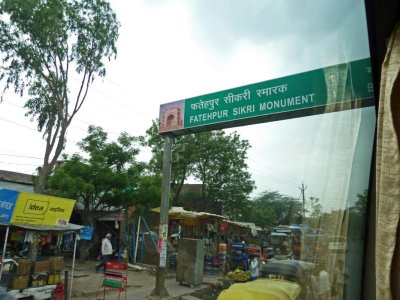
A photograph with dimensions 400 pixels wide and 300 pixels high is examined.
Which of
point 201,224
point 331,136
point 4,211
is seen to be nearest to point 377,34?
point 331,136

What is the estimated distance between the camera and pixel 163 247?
9.79 meters

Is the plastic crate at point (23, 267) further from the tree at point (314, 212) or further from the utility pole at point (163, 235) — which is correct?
the tree at point (314, 212)

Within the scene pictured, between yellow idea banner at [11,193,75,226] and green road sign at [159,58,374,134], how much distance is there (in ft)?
9.78

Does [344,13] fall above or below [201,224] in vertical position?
above

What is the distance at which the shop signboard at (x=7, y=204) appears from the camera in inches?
295

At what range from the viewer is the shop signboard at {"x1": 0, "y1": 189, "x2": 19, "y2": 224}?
748 centimetres

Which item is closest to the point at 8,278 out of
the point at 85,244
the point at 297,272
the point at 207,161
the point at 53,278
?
the point at 53,278

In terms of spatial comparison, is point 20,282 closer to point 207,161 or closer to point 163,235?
point 163,235

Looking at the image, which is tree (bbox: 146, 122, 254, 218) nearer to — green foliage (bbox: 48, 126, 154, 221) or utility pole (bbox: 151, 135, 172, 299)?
green foliage (bbox: 48, 126, 154, 221)

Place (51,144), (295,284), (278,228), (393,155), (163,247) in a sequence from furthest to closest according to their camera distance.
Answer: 1. (51,144)
2. (163,247)
3. (278,228)
4. (295,284)
5. (393,155)

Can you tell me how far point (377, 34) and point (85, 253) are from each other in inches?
666

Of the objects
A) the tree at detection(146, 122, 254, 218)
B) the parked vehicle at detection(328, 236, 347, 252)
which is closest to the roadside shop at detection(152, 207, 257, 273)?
the tree at detection(146, 122, 254, 218)

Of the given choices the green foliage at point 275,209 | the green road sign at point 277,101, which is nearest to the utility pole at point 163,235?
the green road sign at point 277,101

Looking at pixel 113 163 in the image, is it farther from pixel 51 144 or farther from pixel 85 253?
pixel 85 253
